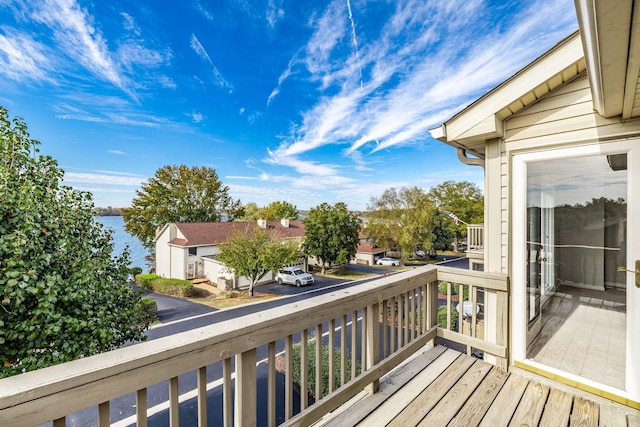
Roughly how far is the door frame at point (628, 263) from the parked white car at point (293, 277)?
633 inches

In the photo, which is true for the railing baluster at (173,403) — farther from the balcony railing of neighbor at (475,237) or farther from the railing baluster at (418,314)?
the balcony railing of neighbor at (475,237)

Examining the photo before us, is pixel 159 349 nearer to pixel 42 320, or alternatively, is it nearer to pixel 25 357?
pixel 42 320

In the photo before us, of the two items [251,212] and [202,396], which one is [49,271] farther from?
[251,212]

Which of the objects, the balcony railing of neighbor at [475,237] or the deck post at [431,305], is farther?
the balcony railing of neighbor at [475,237]

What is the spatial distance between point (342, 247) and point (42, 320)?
1832 centimetres

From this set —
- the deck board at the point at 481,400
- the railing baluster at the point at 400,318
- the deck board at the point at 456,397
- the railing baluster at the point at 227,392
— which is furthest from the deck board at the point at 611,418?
the railing baluster at the point at 227,392

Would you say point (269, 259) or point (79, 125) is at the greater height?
point (79, 125)

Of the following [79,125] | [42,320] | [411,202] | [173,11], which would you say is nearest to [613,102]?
[42,320]

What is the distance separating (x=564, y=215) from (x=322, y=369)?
2363mm

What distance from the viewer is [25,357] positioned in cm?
395

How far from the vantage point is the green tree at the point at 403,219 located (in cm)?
2234

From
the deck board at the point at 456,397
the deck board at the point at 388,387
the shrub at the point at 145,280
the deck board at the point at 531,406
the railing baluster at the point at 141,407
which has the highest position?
the railing baluster at the point at 141,407

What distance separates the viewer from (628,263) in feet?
5.96

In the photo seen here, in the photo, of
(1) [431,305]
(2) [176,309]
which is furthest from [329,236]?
(1) [431,305]
